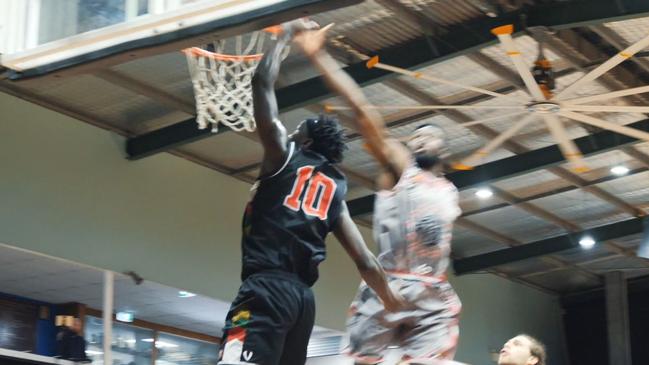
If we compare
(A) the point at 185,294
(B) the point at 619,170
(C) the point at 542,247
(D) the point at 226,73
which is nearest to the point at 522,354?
(D) the point at 226,73

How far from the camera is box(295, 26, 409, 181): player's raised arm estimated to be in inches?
215

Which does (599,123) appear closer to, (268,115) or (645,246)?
(645,246)

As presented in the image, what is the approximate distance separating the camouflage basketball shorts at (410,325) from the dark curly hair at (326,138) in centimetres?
98

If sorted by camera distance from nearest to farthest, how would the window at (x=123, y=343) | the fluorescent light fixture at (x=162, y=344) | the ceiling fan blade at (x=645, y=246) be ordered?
the window at (x=123, y=343) → the ceiling fan blade at (x=645, y=246) → the fluorescent light fixture at (x=162, y=344)

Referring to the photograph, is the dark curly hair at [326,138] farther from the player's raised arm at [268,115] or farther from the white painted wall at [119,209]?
the white painted wall at [119,209]

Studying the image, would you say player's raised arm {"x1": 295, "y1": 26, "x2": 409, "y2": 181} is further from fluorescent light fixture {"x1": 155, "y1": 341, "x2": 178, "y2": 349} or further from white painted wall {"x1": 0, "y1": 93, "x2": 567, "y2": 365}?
fluorescent light fixture {"x1": 155, "y1": 341, "x2": 178, "y2": 349}

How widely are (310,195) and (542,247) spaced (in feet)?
49.5

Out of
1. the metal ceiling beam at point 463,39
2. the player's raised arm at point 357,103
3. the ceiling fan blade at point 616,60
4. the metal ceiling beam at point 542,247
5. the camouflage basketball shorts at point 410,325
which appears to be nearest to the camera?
the player's raised arm at point 357,103

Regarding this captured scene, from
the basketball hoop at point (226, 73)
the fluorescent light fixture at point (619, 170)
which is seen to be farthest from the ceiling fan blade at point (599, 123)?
the fluorescent light fixture at point (619, 170)

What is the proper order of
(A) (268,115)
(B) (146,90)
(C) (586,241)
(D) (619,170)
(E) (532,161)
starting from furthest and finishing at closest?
1. (C) (586,241)
2. (D) (619,170)
3. (E) (532,161)
4. (B) (146,90)
5. (A) (268,115)

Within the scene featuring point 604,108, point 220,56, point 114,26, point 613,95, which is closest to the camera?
point 114,26

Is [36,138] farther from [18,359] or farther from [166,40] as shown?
[166,40]

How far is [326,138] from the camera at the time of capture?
5.04m

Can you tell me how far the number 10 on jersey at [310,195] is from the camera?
4.88 metres
